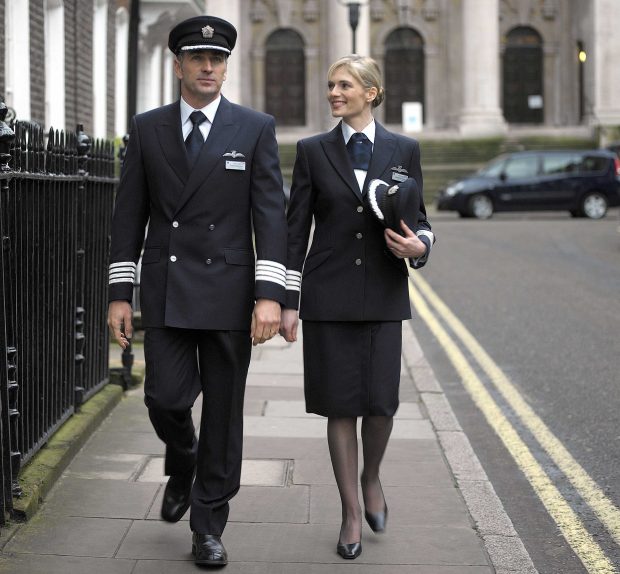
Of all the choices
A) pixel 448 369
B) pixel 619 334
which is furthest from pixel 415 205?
pixel 619 334

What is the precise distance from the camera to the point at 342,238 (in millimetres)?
5488

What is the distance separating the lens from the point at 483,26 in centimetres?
5119

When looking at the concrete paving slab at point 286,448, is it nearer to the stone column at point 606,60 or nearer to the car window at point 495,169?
the car window at point 495,169

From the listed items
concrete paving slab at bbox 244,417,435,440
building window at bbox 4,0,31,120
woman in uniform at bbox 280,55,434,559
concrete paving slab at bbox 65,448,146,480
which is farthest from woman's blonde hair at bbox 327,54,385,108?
building window at bbox 4,0,31,120

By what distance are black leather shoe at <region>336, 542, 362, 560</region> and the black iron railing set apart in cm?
135

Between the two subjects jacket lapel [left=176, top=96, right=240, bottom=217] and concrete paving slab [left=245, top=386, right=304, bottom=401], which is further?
concrete paving slab [left=245, top=386, right=304, bottom=401]

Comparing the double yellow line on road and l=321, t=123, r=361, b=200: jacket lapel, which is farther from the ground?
l=321, t=123, r=361, b=200: jacket lapel

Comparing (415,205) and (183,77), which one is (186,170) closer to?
(183,77)

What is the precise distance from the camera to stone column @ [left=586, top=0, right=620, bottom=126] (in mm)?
51500

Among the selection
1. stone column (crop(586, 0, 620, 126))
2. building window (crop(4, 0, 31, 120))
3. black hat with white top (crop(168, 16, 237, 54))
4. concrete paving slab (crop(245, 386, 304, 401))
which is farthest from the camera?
stone column (crop(586, 0, 620, 126))

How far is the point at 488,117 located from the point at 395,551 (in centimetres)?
4630

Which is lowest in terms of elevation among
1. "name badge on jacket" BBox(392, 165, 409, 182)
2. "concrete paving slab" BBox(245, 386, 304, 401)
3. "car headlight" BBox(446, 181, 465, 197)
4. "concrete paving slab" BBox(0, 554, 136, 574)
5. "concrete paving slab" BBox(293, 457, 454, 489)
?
"concrete paving slab" BBox(0, 554, 136, 574)

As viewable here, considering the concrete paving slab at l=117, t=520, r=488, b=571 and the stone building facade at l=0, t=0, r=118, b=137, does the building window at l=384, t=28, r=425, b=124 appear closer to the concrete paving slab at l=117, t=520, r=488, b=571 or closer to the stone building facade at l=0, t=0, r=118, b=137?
the stone building facade at l=0, t=0, r=118, b=137

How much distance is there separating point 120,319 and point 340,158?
3.45 feet
